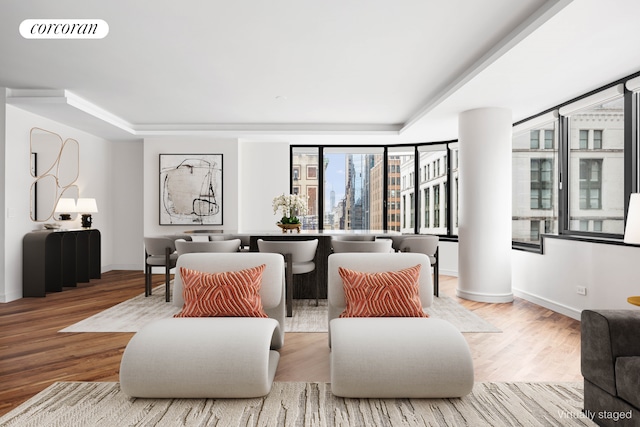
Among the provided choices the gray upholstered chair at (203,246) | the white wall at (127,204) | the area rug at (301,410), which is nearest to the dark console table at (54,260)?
the white wall at (127,204)

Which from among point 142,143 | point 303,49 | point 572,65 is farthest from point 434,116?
point 142,143

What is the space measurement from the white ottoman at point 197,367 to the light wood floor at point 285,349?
52 cm

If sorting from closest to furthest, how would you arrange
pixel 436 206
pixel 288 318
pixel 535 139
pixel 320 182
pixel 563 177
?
pixel 288 318 < pixel 563 177 < pixel 535 139 < pixel 436 206 < pixel 320 182

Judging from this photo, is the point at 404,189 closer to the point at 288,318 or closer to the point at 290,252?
the point at 290,252

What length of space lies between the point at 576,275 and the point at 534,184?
1.64 metres

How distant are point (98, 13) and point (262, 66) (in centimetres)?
167

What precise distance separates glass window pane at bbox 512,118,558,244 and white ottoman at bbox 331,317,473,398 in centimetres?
372

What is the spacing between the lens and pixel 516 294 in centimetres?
577

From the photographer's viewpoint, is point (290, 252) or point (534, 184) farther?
point (534, 184)

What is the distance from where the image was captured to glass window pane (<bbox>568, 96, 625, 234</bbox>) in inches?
169

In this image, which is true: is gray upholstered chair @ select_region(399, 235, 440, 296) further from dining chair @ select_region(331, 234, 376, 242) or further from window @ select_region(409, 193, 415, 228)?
window @ select_region(409, 193, 415, 228)

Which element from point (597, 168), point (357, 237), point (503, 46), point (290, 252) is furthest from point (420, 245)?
point (503, 46)

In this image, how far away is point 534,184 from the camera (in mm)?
5785

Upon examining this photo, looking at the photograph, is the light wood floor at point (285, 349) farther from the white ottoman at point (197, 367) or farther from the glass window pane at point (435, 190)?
the glass window pane at point (435, 190)
